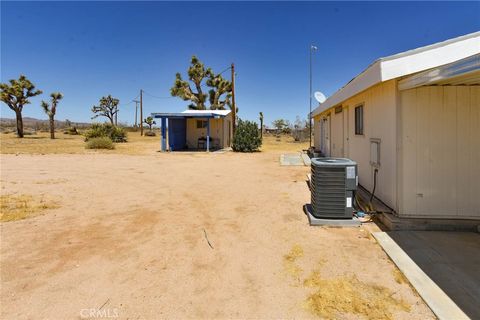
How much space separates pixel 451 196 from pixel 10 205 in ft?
27.1

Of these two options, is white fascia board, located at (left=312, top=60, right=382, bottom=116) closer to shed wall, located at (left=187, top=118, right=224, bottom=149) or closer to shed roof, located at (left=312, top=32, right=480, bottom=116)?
shed roof, located at (left=312, top=32, right=480, bottom=116)

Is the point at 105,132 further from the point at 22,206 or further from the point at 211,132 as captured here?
the point at 22,206

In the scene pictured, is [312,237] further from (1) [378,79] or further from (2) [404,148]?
(1) [378,79]

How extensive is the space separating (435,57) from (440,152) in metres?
1.40

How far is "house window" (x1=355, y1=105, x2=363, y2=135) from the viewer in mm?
6738

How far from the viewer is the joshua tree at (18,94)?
30.6 meters

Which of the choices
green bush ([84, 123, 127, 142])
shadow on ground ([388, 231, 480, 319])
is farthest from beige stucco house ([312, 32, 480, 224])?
green bush ([84, 123, 127, 142])

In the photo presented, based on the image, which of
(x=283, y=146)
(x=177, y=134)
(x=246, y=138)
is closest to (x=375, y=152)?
(x=246, y=138)

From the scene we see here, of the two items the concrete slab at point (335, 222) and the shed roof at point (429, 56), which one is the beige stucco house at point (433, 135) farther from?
the concrete slab at point (335, 222)

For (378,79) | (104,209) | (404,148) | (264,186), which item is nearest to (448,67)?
(378,79)

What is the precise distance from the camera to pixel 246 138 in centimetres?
1997

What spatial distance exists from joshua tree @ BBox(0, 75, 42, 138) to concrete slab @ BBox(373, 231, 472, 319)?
3875cm

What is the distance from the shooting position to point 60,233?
14.5ft

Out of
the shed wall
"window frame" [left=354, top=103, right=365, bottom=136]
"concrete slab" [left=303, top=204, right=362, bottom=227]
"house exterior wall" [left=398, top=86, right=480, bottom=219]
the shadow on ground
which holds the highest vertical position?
the shed wall
